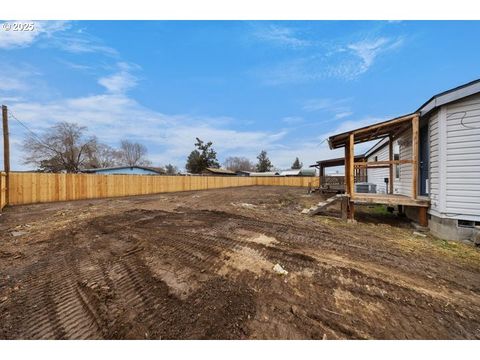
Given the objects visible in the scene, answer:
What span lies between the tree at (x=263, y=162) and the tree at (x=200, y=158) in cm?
2244

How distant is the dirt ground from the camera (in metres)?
2.08

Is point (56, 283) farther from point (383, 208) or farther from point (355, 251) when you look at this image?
point (383, 208)

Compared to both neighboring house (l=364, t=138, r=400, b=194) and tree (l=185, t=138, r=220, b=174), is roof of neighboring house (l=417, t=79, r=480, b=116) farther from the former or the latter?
tree (l=185, t=138, r=220, b=174)

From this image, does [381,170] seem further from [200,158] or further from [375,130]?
[200,158]

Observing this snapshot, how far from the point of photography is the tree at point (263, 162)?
65.8 meters

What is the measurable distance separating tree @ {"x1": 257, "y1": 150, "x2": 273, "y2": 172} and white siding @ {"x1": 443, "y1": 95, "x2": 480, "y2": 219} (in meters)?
60.5

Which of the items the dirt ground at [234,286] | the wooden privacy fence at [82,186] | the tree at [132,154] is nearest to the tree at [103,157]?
the tree at [132,154]

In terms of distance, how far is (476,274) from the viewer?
3465mm

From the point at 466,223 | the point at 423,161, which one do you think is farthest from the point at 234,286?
the point at 423,161

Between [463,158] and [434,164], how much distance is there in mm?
718

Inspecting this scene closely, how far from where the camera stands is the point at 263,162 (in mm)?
65938

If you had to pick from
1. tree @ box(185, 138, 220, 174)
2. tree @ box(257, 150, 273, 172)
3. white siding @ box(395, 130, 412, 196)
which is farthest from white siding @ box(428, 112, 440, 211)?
tree @ box(257, 150, 273, 172)

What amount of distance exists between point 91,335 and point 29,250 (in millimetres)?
3749

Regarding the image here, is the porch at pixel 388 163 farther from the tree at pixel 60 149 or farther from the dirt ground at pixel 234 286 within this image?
the tree at pixel 60 149
